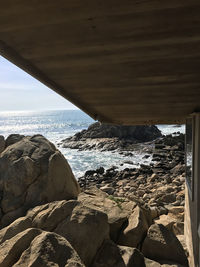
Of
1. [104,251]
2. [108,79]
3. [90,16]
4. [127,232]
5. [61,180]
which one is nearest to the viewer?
[90,16]

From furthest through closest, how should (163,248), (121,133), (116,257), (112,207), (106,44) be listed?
(121,133), (112,207), (163,248), (116,257), (106,44)

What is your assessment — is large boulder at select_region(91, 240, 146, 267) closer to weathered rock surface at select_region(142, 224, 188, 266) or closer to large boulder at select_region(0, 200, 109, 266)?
large boulder at select_region(0, 200, 109, 266)

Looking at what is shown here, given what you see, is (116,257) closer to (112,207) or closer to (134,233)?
(134,233)

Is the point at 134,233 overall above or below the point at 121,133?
below

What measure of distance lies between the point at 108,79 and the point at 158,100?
1621 mm

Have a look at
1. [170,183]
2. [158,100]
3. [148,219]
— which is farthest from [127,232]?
[170,183]

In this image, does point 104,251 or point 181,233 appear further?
point 181,233

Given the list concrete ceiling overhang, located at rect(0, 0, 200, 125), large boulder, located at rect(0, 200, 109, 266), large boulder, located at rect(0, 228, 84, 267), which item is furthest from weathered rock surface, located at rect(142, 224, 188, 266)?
concrete ceiling overhang, located at rect(0, 0, 200, 125)

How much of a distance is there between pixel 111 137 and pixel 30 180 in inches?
1230

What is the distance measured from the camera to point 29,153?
26.2 feet

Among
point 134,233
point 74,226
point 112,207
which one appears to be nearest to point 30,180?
point 112,207

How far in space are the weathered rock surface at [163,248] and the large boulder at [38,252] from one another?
2338 mm

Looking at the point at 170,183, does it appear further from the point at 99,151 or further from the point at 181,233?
the point at 99,151

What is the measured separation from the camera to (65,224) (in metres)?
4.71
